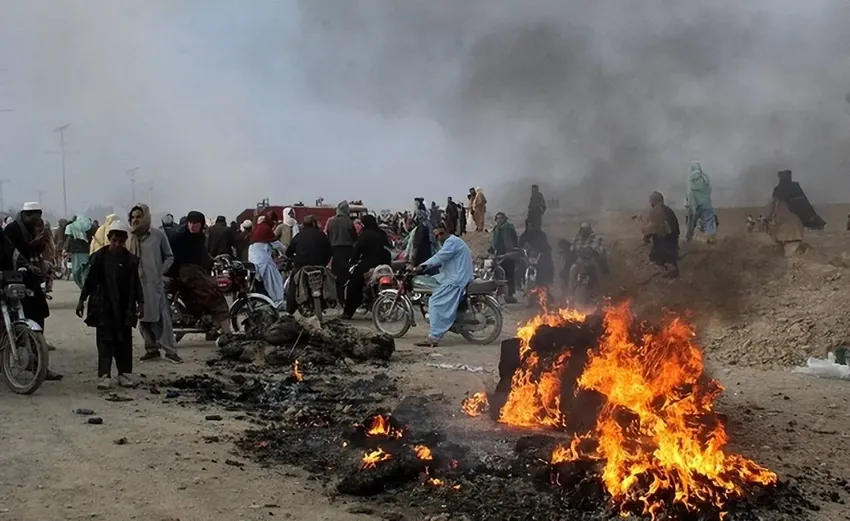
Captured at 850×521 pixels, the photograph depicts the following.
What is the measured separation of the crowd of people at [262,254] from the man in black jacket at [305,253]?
0.02 m

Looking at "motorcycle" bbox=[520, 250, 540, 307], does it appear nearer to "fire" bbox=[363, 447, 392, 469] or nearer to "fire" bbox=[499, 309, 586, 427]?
"fire" bbox=[499, 309, 586, 427]

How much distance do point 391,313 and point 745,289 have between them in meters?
5.33

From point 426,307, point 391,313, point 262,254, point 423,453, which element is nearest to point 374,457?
point 423,453

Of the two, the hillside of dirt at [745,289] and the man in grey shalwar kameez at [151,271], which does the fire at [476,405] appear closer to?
the hillside of dirt at [745,289]

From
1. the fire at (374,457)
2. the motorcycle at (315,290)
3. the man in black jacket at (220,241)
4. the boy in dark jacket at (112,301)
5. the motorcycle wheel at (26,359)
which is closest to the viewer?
the fire at (374,457)

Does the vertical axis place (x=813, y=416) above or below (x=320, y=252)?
below

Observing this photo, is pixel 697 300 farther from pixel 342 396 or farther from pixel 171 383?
pixel 171 383

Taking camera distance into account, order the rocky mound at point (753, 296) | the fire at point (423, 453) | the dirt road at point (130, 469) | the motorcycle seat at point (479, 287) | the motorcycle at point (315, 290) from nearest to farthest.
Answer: the dirt road at point (130, 469) < the fire at point (423, 453) < the rocky mound at point (753, 296) < the motorcycle seat at point (479, 287) < the motorcycle at point (315, 290)

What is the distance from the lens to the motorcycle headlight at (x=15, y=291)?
7.28 m

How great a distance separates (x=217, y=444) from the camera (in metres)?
5.78

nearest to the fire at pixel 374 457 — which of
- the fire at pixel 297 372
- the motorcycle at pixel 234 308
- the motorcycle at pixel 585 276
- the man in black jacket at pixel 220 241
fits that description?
the fire at pixel 297 372

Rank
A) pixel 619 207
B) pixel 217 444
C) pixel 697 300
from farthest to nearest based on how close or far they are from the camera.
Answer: pixel 619 207, pixel 697 300, pixel 217 444

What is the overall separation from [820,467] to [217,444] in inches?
175

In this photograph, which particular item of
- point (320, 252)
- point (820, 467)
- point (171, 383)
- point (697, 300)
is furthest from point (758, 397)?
point (320, 252)
